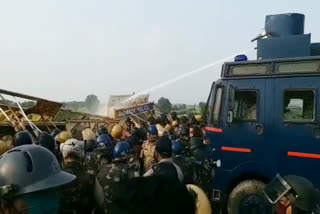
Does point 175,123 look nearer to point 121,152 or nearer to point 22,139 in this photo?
point 22,139

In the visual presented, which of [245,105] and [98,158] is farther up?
[245,105]

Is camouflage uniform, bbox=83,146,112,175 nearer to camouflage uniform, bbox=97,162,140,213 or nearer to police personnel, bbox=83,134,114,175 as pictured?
police personnel, bbox=83,134,114,175

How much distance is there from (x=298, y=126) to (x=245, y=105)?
1056 mm

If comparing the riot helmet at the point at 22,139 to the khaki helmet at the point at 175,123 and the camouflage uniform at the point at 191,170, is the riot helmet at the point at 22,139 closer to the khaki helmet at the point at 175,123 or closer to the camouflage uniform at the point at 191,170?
the camouflage uniform at the point at 191,170

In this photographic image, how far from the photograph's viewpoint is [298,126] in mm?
7910

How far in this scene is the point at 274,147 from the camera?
26.8 ft

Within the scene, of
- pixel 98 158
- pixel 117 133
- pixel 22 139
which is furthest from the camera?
pixel 117 133

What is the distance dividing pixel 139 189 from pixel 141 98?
750 inches

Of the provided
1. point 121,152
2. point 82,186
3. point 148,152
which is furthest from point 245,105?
point 82,186

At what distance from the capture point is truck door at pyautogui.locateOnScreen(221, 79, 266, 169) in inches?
328

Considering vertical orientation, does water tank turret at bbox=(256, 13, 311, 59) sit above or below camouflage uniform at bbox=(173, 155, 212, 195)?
above

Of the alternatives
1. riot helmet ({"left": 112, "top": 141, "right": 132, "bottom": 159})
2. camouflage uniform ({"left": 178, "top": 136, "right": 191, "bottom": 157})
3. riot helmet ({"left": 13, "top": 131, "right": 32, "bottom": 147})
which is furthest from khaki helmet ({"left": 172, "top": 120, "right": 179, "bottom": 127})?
riot helmet ({"left": 112, "top": 141, "right": 132, "bottom": 159})

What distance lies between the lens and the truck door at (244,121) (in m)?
8.34

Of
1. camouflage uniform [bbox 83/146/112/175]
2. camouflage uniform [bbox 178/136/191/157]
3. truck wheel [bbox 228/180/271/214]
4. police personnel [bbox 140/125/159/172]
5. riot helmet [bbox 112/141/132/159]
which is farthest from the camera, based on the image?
camouflage uniform [bbox 178/136/191/157]
